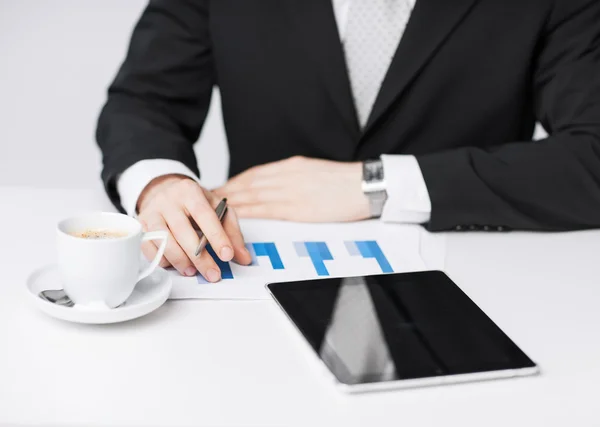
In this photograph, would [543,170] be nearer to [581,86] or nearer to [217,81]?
[581,86]

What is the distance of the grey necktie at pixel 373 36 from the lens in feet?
5.11

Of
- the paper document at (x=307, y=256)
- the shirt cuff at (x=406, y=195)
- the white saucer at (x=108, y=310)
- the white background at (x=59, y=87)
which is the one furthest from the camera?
the white background at (x=59, y=87)

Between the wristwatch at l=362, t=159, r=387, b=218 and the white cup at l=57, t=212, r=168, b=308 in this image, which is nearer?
the white cup at l=57, t=212, r=168, b=308

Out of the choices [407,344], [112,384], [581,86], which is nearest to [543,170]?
[581,86]

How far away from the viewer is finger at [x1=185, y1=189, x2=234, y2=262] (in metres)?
1.00

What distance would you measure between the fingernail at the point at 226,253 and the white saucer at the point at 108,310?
0.25ft

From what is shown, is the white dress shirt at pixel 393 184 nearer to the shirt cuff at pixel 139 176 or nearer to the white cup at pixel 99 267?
the shirt cuff at pixel 139 176

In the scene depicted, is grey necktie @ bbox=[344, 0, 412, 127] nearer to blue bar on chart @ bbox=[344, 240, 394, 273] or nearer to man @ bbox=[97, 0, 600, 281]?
man @ bbox=[97, 0, 600, 281]

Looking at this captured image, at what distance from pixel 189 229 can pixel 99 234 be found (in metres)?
0.16

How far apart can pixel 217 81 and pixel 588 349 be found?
3.45 ft

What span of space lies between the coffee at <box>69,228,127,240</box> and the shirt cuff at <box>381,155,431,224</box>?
466mm

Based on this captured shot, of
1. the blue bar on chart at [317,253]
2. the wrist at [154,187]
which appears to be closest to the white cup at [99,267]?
the blue bar on chart at [317,253]

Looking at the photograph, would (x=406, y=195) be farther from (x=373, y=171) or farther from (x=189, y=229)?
(x=189, y=229)

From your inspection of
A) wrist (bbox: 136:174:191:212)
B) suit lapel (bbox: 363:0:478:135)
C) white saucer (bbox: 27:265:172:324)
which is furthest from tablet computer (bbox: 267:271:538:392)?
suit lapel (bbox: 363:0:478:135)
